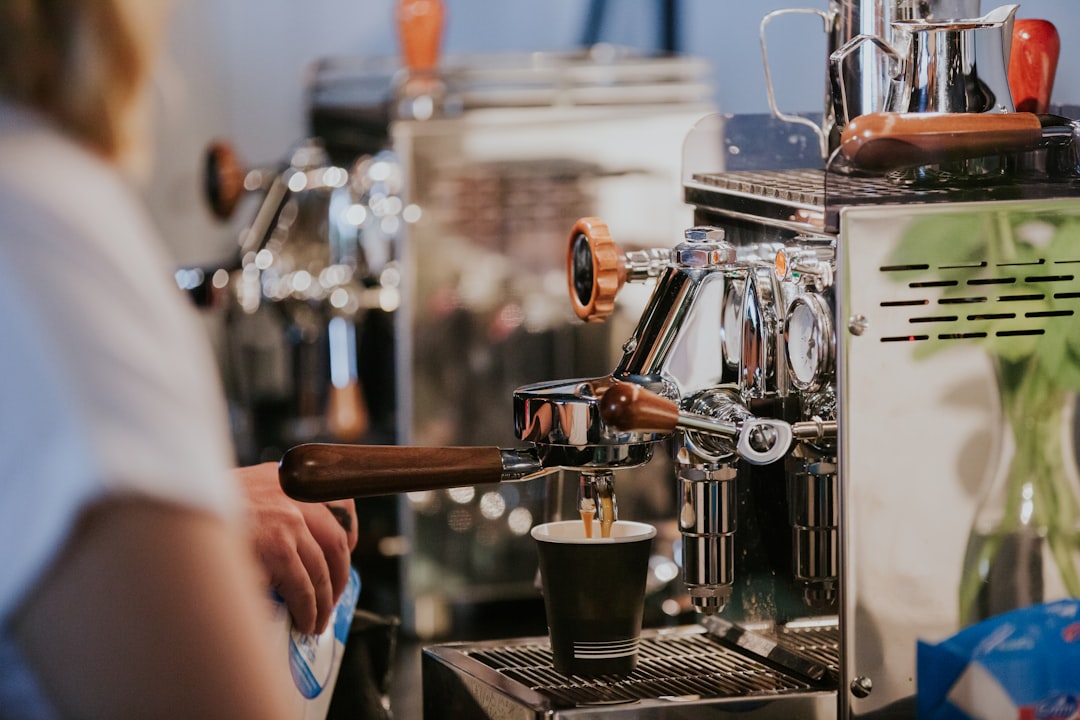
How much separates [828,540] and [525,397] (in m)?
0.18

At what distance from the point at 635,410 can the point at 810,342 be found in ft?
0.38

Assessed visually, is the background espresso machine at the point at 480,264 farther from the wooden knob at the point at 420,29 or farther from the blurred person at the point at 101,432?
the blurred person at the point at 101,432

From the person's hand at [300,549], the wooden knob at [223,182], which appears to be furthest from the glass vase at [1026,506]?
the wooden knob at [223,182]

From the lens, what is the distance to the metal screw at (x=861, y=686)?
2.39ft

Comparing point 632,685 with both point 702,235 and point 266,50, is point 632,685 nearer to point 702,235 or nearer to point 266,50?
point 702,235

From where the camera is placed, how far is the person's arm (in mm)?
362

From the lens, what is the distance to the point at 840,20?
94 centimetres

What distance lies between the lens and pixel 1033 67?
87 centimetres

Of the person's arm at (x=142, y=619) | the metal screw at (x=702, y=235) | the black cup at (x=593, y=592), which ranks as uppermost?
the metal screw at (x=702, y=235)

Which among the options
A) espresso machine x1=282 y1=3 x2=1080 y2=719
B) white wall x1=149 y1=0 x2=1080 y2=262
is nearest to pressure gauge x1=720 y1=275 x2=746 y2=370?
espresso machine x1=282 y1=3 x2=1080 y2=719

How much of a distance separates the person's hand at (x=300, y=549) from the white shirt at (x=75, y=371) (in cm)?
31

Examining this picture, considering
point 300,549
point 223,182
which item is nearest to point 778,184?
point 300,549

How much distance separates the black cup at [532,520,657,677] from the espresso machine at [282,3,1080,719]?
0.06 feet

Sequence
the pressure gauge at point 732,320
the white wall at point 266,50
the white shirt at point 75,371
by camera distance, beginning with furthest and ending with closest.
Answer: the white wall at point 266,50 → the pressure gauge at point 732,320 → the white shirt at point 75,371
